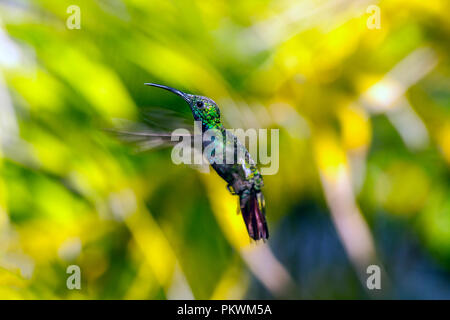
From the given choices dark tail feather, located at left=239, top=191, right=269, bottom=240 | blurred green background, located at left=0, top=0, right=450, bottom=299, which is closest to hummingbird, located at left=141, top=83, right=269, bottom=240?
dark tail feather, located at left=239, top=191, right=269, bottom=240

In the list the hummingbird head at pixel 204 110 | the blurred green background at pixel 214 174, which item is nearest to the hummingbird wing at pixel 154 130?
the hummingbird head at pixel 204 110

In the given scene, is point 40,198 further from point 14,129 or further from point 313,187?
point 313,187

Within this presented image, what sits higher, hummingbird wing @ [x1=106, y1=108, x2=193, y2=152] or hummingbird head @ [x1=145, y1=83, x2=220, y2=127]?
hummingbird head @ [x1=145, y1=83, x2=220, y2=127]

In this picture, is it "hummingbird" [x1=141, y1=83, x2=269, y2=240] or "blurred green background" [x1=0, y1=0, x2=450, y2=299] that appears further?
"blurred green background" [x1=0, y1=0, x2=450, y2=299]

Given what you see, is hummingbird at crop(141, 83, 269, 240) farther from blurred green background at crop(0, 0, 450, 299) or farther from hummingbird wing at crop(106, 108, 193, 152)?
blurred green background at crop(0, 0, 450, 299)

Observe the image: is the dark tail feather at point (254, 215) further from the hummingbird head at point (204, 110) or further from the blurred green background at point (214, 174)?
the blurred green background at point (214, 174)

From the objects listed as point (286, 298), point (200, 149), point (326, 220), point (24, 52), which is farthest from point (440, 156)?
point (24, 52)

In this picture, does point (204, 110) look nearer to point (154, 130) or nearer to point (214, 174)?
point (154, 130)
